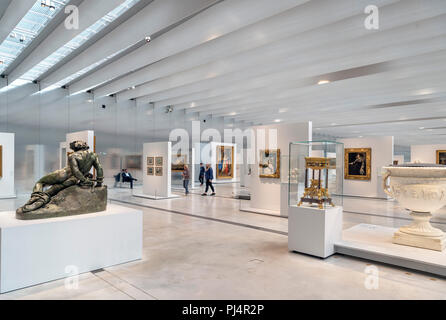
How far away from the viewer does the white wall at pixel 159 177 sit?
547 inches

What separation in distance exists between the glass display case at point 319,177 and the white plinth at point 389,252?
0.84 m

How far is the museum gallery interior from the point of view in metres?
4.17

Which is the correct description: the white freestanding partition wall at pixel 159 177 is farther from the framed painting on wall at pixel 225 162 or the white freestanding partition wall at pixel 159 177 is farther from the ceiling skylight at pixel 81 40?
the framed painting on wall at pixel 225 162

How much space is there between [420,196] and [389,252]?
47.9 inches

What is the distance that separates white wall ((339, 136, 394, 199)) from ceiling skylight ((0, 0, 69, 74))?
14523mm

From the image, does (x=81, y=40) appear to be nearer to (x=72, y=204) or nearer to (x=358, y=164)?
(x=72, y=204)

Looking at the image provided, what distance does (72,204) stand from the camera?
4.70m

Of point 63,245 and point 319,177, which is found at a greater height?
point 319,177

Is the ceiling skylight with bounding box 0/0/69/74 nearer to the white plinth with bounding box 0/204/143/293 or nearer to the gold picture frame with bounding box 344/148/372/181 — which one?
the white plinth with bounding box 0/204/143/293

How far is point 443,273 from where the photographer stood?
14.2 ft

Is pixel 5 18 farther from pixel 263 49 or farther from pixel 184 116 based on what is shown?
pixel 184 116

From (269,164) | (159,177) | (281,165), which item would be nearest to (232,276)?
(281,165)

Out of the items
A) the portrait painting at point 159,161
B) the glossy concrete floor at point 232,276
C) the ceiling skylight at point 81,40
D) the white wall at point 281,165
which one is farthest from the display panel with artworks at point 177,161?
the glossy concrete floor at point 232,276

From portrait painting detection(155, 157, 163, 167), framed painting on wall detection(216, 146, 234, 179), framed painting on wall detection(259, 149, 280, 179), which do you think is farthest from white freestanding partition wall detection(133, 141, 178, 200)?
framed painting on wall detection(216, 146, 234, 179)
